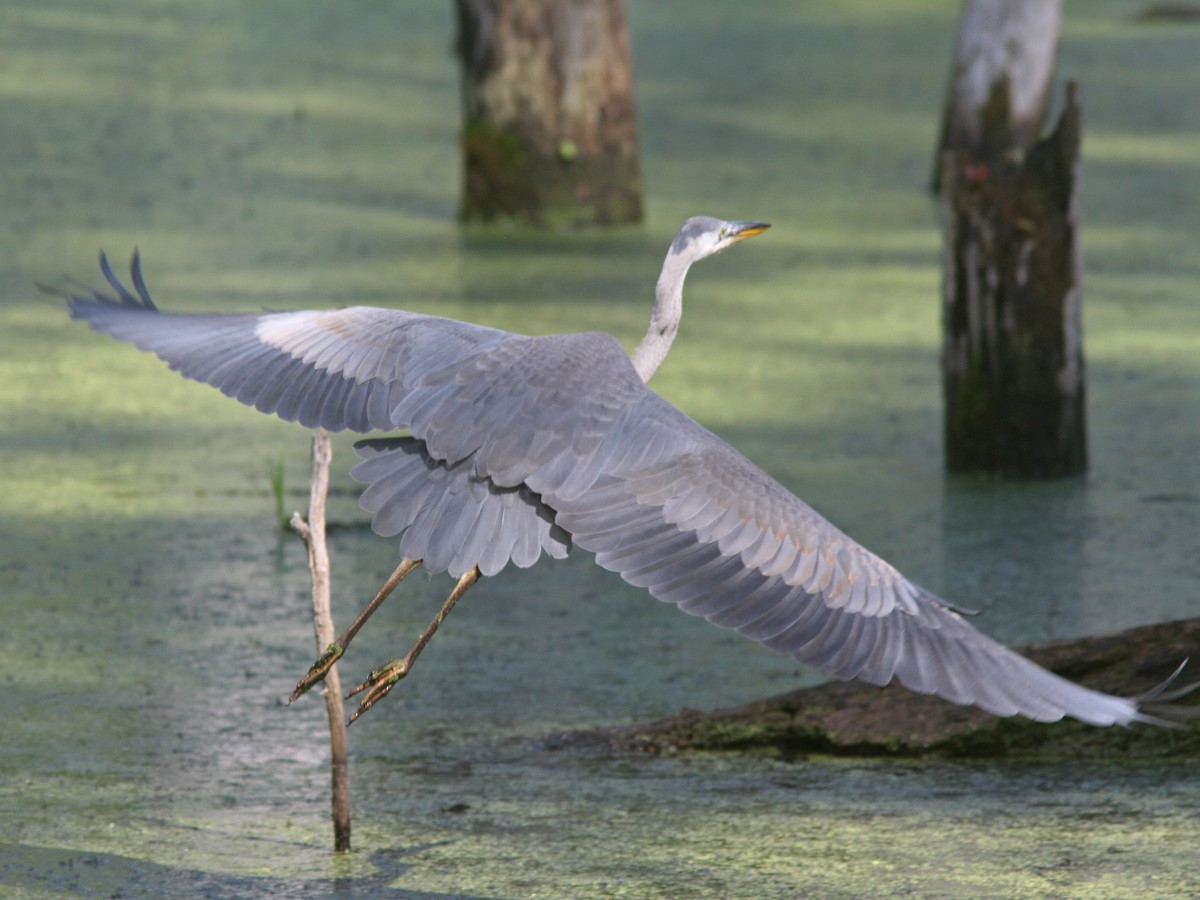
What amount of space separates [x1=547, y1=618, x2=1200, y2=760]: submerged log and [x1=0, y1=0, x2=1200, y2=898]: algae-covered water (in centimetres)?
4

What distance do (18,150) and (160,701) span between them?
438 cm

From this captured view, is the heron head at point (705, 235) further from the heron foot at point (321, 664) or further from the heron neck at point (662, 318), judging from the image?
the heron foot at point (321, 664)

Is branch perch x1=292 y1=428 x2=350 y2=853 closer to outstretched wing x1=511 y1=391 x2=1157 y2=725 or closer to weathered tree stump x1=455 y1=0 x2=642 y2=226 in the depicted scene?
outstretched wing x1=511 y1=391 x2=1157 y2=725

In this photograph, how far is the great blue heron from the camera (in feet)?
7.08

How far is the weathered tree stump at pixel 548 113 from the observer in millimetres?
6332

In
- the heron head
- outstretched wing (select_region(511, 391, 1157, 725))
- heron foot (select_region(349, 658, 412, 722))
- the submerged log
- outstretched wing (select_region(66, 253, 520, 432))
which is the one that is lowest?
the submerged log

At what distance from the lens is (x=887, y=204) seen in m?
6.71

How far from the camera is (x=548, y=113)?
6352mm

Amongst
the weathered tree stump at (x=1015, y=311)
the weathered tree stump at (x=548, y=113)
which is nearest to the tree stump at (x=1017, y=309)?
the weathered tree stump at (x=1015, y=311)

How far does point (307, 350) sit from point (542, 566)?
4.33 feet

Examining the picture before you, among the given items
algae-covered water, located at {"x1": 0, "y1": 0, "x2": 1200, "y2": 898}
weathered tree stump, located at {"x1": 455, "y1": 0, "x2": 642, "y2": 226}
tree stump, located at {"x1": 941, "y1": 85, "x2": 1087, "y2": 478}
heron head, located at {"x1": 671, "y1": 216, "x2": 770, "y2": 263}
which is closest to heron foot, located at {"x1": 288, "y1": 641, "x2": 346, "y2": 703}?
algae-covered water, located at {"x1": 0, "y1": 0, "x2": 1200, "y2": 898}

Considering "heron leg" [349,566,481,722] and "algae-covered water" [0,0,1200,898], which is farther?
"algae-covered water" [0,0,1200,898]

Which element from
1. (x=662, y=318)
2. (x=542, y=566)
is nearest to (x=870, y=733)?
(x=662, y=318)

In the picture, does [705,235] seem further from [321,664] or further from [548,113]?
[548,113]
